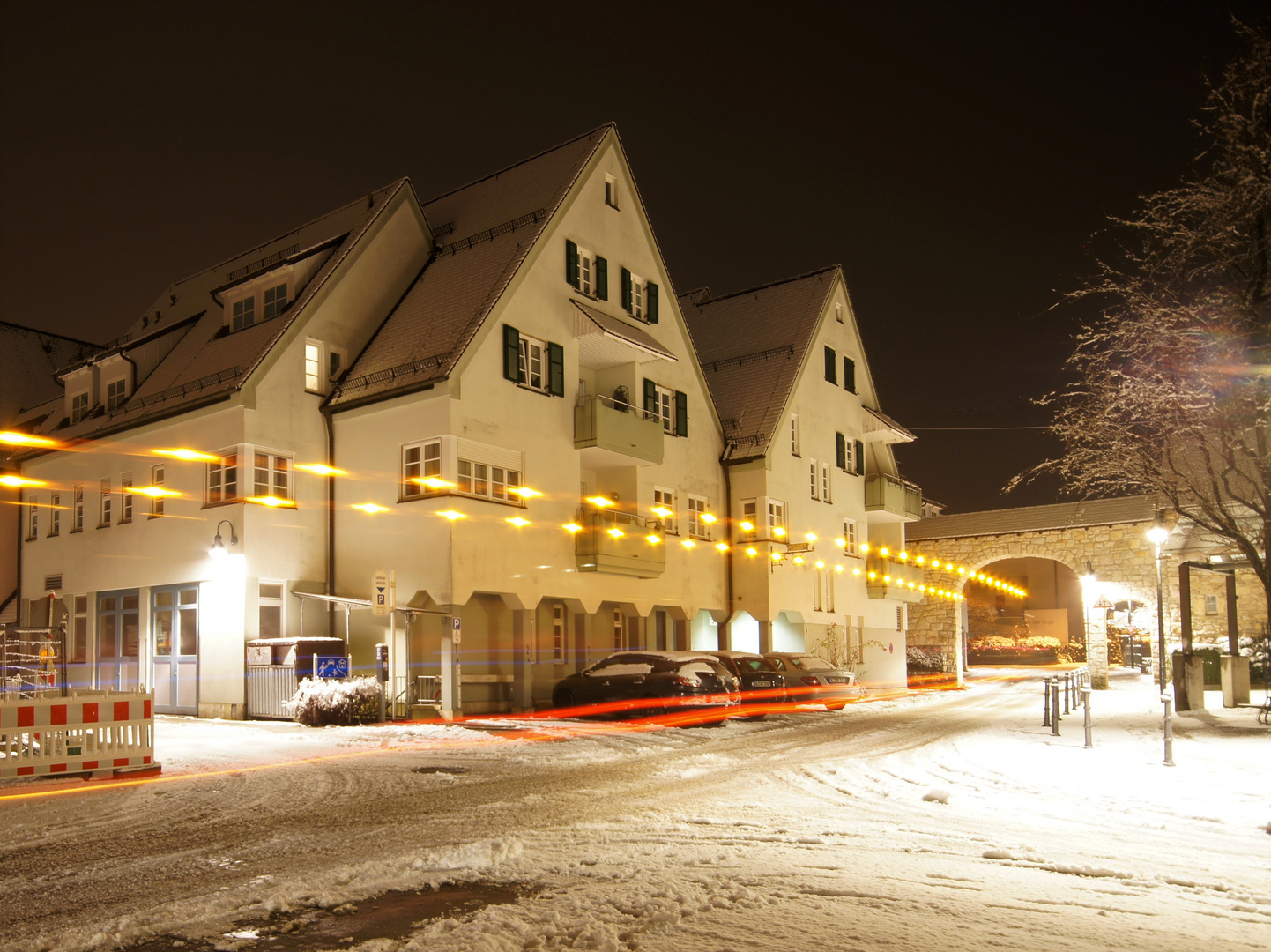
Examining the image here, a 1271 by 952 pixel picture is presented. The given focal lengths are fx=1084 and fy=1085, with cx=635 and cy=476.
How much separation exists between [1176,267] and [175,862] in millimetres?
16608

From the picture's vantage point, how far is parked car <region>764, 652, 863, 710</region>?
26234 millimetres

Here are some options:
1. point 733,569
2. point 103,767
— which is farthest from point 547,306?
point 103,767

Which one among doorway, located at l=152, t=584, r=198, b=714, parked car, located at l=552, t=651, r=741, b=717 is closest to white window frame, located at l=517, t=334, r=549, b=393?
parked car, located at l=552, t=651, r=741, b=717

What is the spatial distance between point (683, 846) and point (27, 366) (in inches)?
1419

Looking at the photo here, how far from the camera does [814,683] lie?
26844 mm

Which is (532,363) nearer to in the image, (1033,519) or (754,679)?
(754,679)

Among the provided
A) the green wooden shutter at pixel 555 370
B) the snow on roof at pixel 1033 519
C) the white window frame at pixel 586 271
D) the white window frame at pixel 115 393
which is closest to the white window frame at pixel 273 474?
the green wooden shutter at pixel 555 370

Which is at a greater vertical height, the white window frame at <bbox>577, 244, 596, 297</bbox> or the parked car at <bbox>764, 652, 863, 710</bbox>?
the white window frame at <bbox>577, 244, 596, 297</bbox>

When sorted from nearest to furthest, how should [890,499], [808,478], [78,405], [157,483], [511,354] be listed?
[511,354]
[157,483]
[78,405]
[808,478]
[890,499]

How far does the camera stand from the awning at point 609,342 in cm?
2789

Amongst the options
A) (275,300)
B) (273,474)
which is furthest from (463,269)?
(273,474)

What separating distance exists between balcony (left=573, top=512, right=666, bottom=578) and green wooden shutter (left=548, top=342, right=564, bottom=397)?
10.5 ft

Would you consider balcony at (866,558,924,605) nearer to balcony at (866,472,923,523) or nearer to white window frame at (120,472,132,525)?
balcony at (866,472,923,523)

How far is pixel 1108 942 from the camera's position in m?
5.70
